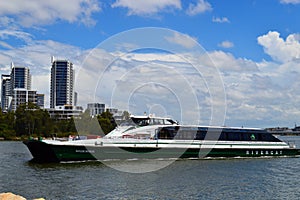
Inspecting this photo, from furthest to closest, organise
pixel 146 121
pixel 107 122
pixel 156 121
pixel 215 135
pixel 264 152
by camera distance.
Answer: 1. pixel 107 122
2. pixel 264 152
3. pixel 215 135
4. pixel 156 121
5. pixel 146 121

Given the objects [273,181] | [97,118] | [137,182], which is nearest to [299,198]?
[273,181]

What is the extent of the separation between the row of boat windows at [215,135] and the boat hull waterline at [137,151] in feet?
3.48

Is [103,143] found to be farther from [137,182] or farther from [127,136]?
[137,182]

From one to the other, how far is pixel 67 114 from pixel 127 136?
14375 cm

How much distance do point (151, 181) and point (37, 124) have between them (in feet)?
326

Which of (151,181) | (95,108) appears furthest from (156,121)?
(95,108)

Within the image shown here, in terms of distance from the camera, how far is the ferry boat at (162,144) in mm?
44219

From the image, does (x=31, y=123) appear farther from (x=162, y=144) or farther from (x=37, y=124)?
(x=162, y=144)

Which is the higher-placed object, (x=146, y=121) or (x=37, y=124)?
(x=37, y=124)

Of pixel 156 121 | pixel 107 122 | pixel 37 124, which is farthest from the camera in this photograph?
pixel 37 124

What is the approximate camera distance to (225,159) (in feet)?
172

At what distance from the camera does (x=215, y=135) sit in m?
54.1

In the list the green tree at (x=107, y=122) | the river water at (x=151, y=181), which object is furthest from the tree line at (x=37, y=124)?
the river water at (x=151, y=181)

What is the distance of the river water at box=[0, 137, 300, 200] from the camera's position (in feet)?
92.8
